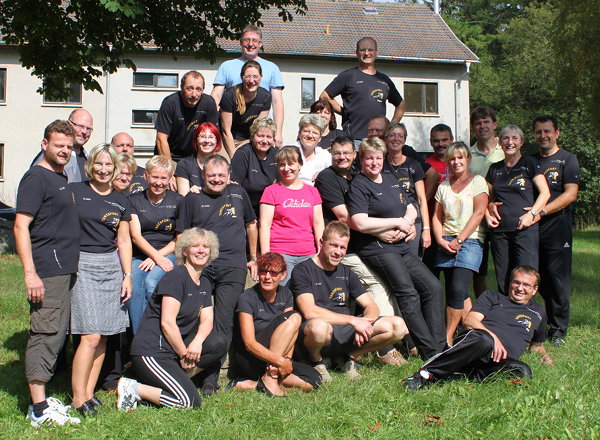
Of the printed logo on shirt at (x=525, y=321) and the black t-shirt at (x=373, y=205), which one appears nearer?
the printed logo on shirt at (x=525, y=321)

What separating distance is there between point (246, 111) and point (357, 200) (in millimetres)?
2020

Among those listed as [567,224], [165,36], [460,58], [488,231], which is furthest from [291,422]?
[460,58]

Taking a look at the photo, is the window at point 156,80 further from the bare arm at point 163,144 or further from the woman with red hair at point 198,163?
the woman with red hair at point 198,163

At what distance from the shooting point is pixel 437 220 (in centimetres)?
703

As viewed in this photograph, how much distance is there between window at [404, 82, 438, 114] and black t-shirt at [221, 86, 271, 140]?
23.6 m

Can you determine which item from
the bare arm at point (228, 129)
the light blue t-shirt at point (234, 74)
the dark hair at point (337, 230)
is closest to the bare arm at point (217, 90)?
the light blue t-shirt at point (234, 74)

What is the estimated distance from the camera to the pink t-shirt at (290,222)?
645 centimetres

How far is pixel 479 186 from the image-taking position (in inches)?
275

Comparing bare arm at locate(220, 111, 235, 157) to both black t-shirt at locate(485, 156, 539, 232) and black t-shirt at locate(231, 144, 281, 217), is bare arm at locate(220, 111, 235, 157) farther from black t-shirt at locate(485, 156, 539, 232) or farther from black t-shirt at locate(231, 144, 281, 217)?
black t-shirt at locate(485, 156, 539, 232)

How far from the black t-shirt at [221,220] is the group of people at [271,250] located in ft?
0.04

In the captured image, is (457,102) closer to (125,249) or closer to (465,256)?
(465,256)

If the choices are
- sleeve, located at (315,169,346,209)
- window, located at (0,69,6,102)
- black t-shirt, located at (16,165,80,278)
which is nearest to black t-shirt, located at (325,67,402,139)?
sleeve, located at (315,169,346,209)

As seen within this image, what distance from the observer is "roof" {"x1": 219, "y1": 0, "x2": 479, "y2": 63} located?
3011 centimetres

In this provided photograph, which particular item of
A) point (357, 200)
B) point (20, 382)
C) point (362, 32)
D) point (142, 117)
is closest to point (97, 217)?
point (20, 382)
